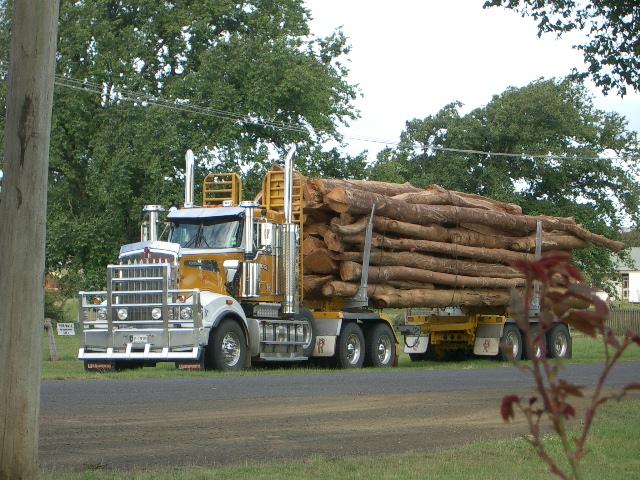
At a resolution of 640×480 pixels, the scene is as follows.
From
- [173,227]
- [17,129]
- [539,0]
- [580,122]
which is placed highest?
[580,122]

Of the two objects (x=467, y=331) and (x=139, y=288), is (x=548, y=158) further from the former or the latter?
(x=139, y=288)

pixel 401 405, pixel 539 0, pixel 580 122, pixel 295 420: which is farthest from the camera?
pixel 580 122

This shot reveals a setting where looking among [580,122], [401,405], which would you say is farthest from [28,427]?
[580,122]

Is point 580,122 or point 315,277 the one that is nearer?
point 315,277

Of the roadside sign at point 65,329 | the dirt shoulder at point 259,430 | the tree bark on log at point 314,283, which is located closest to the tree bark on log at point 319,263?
the tree bark on log at point 314,283

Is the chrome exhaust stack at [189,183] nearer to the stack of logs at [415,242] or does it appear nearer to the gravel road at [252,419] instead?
the stack of logs at [415,242]

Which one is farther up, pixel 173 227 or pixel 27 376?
pixel 173 227

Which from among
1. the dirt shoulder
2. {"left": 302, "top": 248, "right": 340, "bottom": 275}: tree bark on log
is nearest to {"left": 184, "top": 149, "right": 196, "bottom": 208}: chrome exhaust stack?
{"left": 302, "top": 248, "right": 340, "bottom": 275}: tree bark on log

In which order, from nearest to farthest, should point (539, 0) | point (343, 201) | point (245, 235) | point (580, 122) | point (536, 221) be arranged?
point (539, 0)
point (245, 235)
point (343, 201)
point (536, 221)
point (580, 122)

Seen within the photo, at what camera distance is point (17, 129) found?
5.74 meters

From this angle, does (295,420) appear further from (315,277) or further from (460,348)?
(460,348)

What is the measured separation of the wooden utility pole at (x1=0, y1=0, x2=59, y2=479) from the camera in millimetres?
5652

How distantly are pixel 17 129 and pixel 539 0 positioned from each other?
14.2 m

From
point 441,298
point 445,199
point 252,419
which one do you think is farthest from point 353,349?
point 252,419
